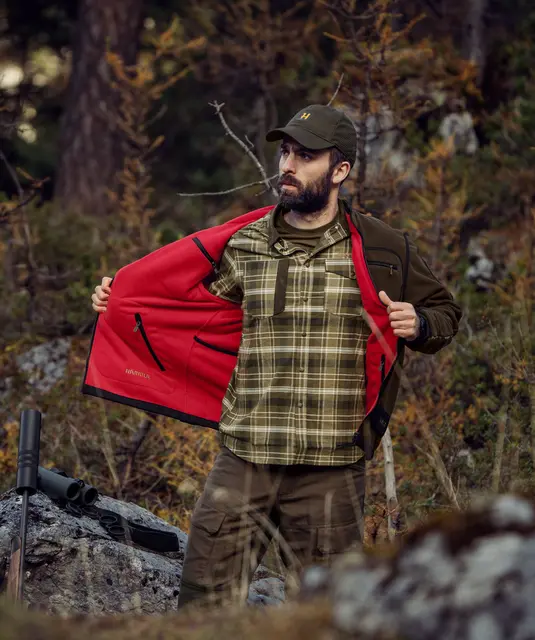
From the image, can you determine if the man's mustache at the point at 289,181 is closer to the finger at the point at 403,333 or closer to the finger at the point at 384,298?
the finger at the point at 384,298

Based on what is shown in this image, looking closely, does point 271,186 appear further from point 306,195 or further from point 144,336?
point 306,195

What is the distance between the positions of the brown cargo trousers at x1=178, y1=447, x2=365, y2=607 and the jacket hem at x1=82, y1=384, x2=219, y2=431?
39 centimetres

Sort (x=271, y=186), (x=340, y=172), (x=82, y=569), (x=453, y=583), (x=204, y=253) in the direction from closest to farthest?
(x=453, y=583) → (x=340, y=172) → (x=204, y=253) → (x=82, y=569) → (x=271, y=186)

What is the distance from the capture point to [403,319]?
3.81 m

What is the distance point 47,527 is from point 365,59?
4.96 m

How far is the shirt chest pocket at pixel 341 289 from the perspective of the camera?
4.00 m

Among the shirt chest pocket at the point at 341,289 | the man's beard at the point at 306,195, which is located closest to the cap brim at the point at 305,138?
the man's beard at the point at 306,195

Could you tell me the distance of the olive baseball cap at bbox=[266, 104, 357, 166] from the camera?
4.04 metres

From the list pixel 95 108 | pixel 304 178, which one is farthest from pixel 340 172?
pixel 95 108

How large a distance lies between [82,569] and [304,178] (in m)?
1.92

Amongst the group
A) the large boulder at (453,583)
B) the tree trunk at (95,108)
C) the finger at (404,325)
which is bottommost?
the large boulder at (453,583)

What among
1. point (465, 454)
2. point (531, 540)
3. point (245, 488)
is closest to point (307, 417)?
point (245, 488)

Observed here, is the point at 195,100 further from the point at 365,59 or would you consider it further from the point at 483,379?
the point at 483,379

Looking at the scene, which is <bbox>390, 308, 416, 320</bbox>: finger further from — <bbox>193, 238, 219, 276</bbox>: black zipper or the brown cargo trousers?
<bbox>193, 238, 219, 276</bbox>: black zipper
